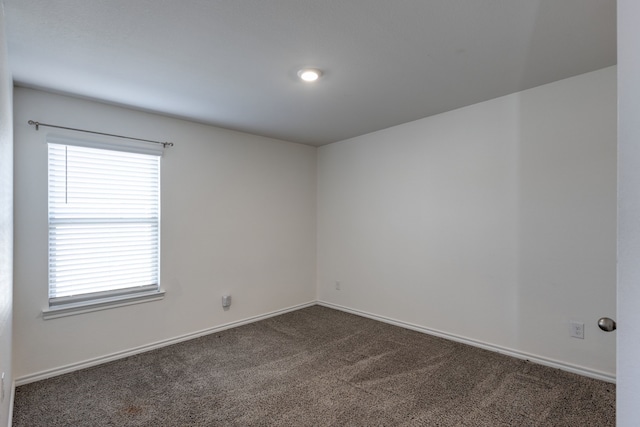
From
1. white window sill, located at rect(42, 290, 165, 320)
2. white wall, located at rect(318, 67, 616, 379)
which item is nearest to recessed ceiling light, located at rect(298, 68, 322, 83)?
white wall, located at rect(318, 67, 616, 379)

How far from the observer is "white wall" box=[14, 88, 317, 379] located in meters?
2.50

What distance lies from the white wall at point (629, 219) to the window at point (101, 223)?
10.9ft

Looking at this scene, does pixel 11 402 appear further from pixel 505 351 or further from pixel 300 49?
pixel 505 351

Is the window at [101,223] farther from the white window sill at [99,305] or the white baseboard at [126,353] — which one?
the white baseboard at [126,353]

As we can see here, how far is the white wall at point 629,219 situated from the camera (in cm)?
69

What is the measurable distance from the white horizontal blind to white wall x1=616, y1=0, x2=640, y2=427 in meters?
3.34

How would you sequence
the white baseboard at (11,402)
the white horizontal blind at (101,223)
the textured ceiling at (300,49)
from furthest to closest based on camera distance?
the white horizontal blind at (101,223) < the white baseboard at (11,402) < the textured ceiling at (300,49)

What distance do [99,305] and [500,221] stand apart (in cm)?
363

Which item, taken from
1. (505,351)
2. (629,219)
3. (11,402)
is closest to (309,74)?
(629,219)

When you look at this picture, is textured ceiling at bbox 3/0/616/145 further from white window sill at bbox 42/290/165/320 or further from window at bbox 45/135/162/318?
white window sill at bbox 42/290/165/320

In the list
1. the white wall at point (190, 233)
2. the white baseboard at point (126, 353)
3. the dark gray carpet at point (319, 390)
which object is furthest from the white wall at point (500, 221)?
the white baseboard at point (126, 353)

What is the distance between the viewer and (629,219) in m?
0.71

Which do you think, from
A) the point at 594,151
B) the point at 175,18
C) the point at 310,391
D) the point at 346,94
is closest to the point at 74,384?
the point at 310,391

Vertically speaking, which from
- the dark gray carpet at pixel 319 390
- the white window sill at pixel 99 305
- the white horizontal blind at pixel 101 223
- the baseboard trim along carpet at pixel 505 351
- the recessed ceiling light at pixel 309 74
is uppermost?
the recessed ceiling light at pixel 309 74
